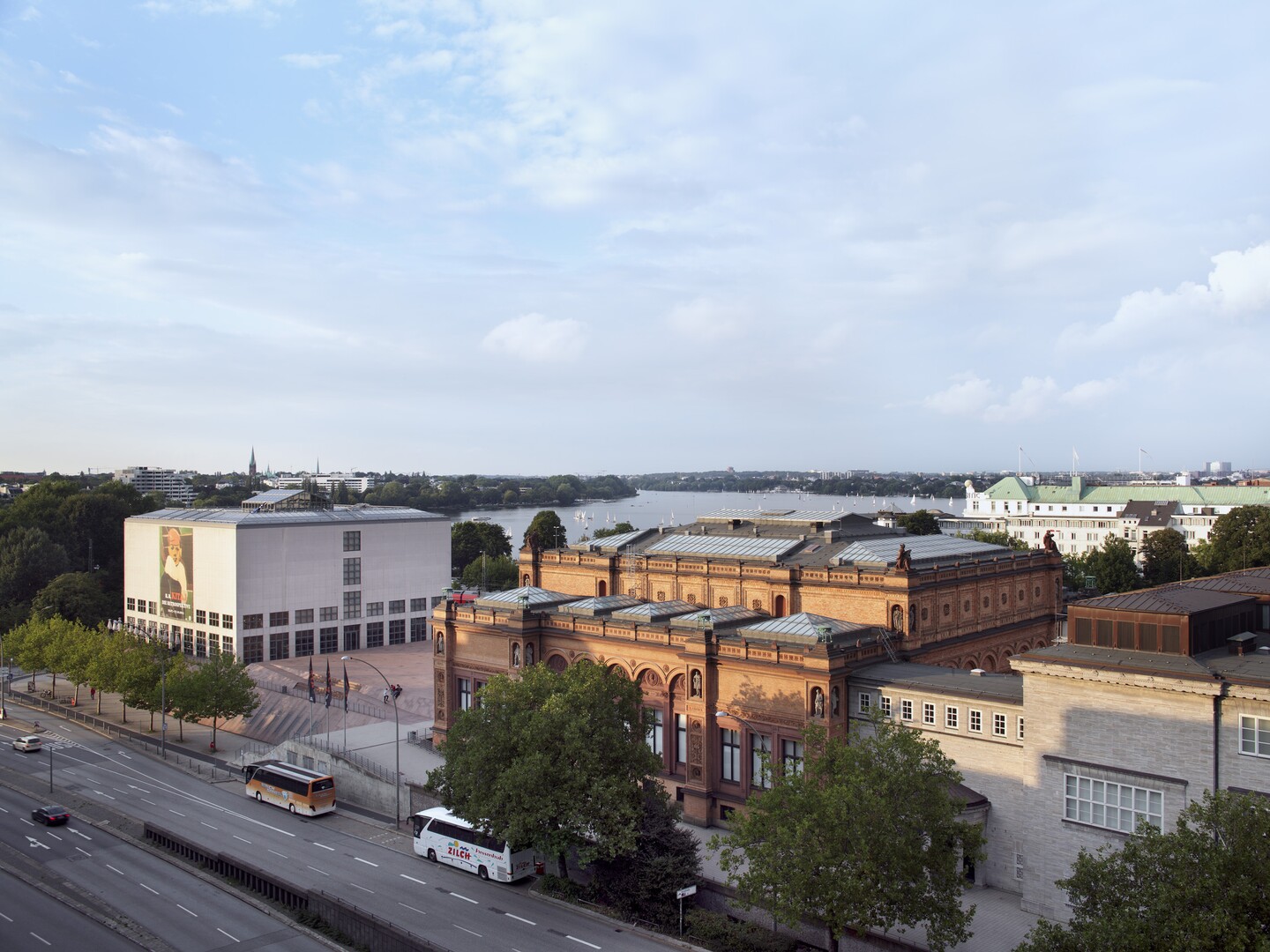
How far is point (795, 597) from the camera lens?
190 ft

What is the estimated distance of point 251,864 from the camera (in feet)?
154

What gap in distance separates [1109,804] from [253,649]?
8620cm

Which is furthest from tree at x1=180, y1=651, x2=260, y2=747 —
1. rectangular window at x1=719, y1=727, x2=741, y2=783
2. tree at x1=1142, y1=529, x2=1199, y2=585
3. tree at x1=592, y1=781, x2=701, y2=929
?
tree at x1=1142, y1=529, x2=1199, y2=585

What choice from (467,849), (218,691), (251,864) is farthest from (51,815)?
(467,849)

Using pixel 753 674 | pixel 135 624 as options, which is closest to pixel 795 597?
pixel 753 674

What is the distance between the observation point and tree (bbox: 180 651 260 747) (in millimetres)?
70625

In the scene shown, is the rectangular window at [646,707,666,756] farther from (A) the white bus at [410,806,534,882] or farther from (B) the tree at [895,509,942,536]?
(B) the tree at [895,509,942,536]

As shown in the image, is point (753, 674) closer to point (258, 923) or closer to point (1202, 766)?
point (1202, 766)

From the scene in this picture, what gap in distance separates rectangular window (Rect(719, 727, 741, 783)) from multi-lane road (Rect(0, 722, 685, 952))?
40.6 ft

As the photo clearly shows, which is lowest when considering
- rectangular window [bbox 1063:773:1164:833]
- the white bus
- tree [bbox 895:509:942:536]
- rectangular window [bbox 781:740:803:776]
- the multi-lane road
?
the multi-lane road

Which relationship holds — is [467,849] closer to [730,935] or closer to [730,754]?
[730,754]

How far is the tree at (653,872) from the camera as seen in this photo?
40.0m

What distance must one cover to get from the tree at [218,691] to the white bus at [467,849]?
97.9 feet

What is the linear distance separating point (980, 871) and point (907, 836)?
11518 millimetres
